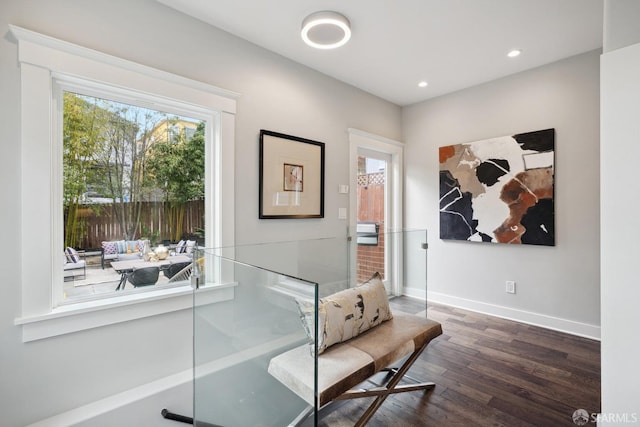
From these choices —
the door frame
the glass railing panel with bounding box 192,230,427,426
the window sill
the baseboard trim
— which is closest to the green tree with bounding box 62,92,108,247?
the window sill

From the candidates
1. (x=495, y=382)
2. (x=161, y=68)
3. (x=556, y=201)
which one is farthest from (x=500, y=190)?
(x=161, y=68)

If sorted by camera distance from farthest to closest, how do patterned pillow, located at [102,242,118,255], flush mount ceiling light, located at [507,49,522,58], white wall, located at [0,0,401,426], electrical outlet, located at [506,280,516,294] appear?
electrical outlet, located at [506,280,516,294] → flush mount ceiling light, located at [507,49,522,58] → patterned pillow, located at [102,242,118,255] → white wall, located at [0,0,401,426]

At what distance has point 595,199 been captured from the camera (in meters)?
2.67

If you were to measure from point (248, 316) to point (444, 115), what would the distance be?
3349 millimetres

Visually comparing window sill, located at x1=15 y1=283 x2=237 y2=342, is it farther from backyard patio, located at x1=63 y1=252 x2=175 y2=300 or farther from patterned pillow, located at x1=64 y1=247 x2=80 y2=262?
patterned pillow, located at x1=64 y1=247 x2=80 y2=262

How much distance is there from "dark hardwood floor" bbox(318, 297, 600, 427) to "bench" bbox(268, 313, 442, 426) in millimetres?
178

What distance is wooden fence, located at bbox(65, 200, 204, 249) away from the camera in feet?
6.04

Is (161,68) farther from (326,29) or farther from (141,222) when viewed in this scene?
(326,29)

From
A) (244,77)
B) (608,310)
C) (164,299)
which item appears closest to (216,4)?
(244,77)

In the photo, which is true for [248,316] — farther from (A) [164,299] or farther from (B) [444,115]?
(B) [444,115]

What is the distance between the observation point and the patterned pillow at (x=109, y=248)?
74.7 inches

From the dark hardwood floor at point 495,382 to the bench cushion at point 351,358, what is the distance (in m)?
0.33

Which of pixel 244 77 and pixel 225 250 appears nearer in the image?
pixel 225 250

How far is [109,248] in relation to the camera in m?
1.91
